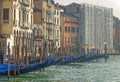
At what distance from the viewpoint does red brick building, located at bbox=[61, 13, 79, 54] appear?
55253 millimetres

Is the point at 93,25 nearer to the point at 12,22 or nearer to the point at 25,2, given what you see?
the point at 25,2

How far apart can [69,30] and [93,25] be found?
22.1 ft

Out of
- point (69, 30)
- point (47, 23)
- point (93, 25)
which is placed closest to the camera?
point (47, 23)

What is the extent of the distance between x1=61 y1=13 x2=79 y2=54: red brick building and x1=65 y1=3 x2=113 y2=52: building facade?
47.8 inches

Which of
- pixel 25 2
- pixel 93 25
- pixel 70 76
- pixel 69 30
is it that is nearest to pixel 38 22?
pixel 25 2

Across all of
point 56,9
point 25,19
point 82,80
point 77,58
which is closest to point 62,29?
point 56,9

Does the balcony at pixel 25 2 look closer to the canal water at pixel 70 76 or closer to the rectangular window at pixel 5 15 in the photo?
the rectangular window at pixel 5 15

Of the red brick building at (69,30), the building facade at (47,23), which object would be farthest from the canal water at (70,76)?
the red brick building at (69,30)

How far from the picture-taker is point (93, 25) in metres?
62.4

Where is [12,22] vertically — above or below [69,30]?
above

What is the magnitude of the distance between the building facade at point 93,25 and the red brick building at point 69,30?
121cm

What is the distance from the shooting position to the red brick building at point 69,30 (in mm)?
55253

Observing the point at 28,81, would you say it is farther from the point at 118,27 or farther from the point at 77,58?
the point at 118,27

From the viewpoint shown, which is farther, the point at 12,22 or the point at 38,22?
the point at 38,22
